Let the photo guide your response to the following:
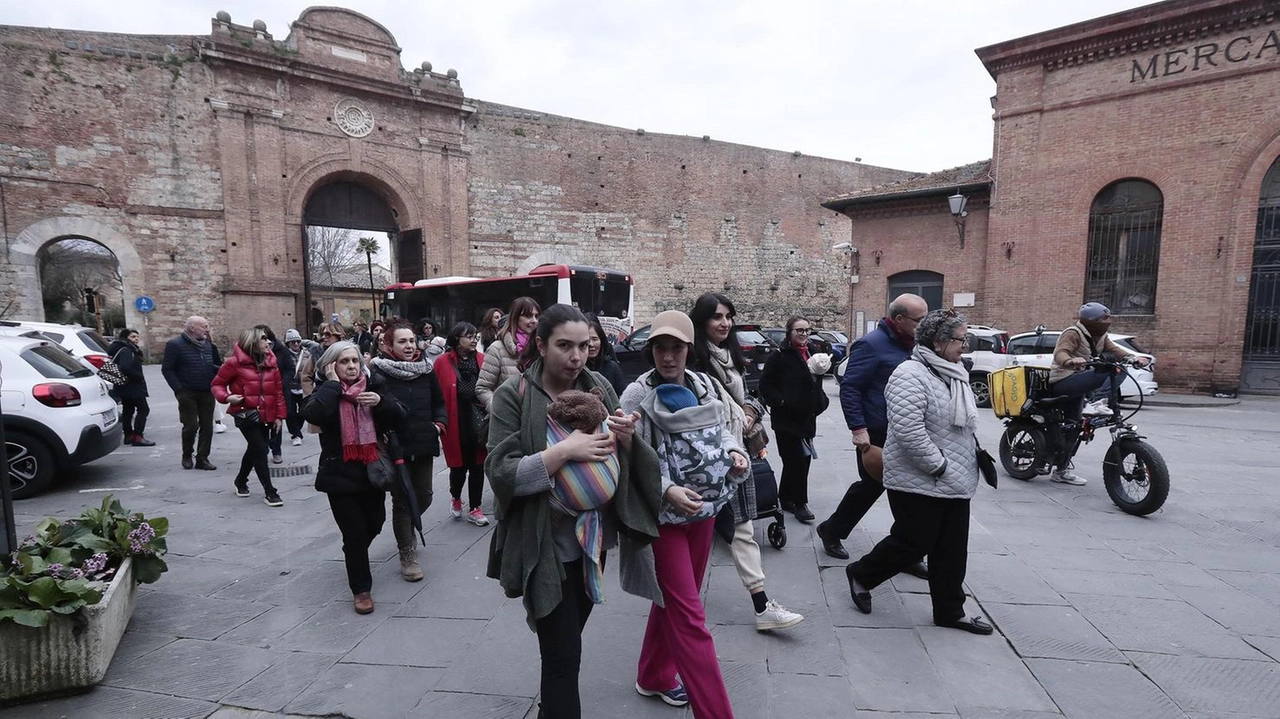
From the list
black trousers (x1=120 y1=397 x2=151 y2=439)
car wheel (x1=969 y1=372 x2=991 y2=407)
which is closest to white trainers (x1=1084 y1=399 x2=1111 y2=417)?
car wheel (x1=969 y1=372 x2=991 y2=407)

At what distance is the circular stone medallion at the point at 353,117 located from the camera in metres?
20.3

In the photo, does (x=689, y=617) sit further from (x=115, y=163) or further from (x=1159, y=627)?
(x=115, y=163)

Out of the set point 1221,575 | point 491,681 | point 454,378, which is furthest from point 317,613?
point 1221,575

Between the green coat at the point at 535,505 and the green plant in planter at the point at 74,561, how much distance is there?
81.2 inches

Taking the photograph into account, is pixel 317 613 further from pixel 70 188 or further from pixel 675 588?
A: pixel 70 188

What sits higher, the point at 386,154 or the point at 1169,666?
the point at 386,154

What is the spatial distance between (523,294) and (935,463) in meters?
14.4

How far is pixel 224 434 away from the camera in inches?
353

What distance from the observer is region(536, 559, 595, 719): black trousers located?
2.05 metres

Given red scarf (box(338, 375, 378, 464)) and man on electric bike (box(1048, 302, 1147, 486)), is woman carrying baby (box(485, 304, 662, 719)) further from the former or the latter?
man on electric bike (box(1048, 302, 1147, 486))

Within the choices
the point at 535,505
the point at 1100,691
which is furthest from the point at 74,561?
the point at 1100,691

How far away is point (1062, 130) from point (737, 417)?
16.1 m

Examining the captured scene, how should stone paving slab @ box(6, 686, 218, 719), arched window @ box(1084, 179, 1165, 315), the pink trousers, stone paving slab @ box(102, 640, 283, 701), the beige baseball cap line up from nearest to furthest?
the pink trousers, the beige baseball cap, stone paving slab @ box(6, 686, 218, 719), stone paving slab @ box(102, 640, 283, 701), arched window @ box(1084, 179, 1165, 315)

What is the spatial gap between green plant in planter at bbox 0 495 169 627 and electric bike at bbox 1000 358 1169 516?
270 inches
